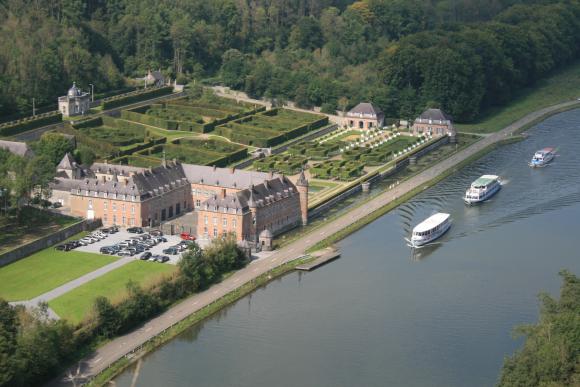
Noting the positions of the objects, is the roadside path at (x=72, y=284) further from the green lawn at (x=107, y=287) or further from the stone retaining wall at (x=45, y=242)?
the stone retaining wall at (x=45, y=242)

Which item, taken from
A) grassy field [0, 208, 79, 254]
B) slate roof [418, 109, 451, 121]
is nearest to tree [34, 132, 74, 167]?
grassy field [0, 208, 79, 254]

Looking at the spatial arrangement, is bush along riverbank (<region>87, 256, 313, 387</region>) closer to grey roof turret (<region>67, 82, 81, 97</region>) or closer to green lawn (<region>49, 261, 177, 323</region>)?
green lawn (<region>49, 261, 177, 323</region>)

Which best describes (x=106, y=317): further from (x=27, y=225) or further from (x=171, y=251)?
(x=27, y=225)

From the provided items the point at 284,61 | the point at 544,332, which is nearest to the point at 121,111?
the point at 284,61

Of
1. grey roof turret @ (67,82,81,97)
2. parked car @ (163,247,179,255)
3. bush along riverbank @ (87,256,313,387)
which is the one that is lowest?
bush along riverbank @ (87,256,313,387)

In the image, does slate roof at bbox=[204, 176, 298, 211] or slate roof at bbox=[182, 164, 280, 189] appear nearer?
slate roof at bbox=[204, 176, 298, 211]

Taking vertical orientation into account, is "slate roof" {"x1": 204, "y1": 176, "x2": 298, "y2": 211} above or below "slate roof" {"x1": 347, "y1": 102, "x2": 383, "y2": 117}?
above
